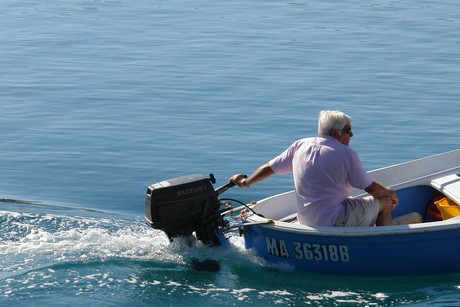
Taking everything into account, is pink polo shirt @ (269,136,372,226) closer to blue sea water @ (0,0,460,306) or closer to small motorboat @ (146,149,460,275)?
small motorboat @ (146,149,460,275)

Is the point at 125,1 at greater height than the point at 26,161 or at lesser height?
greater

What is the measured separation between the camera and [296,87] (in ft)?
56.9

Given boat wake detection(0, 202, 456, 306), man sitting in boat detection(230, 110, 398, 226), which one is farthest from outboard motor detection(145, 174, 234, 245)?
man sitting in boat detection(230, 110, 398, 226)

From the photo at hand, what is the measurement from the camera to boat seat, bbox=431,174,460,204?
396 inches

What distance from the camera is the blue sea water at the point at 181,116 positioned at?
9367 millimetres

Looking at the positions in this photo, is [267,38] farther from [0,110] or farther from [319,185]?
[319,185]

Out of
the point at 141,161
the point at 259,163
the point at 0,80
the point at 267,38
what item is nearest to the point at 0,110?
the point at 0,80

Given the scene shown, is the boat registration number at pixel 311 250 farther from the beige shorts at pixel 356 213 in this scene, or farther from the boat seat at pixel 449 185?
the boat seat at pixel 449 185

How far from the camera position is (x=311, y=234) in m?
9.23

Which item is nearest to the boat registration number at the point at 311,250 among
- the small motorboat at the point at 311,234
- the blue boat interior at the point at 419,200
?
the small motorboat at the point at 311,234

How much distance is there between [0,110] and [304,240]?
829 centimetres

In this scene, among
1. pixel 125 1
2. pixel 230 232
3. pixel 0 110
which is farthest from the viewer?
pixel 125 1

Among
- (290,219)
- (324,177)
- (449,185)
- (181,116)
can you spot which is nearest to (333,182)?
(324,177)

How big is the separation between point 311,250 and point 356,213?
1.61ft
